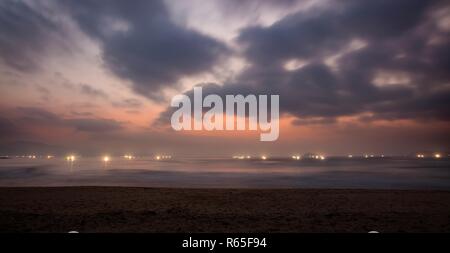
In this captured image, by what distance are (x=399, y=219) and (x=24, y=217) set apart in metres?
16.3

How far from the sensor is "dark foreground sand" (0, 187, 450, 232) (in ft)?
39.6

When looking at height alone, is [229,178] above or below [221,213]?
below

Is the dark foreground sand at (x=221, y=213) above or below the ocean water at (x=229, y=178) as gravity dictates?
above

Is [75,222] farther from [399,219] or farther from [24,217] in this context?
[399,219]

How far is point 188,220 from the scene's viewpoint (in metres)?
13.2

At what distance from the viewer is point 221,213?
14.7 m

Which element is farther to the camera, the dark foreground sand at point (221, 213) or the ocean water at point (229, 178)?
the ocean water at point (229, 178)

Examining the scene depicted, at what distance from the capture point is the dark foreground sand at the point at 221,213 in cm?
1207

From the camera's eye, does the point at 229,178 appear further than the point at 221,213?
Yes
